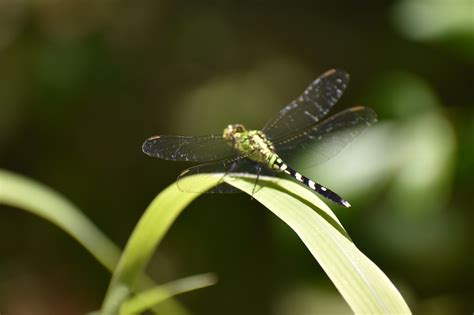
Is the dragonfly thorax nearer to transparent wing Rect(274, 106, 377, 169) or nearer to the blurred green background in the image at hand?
transparent wing Rect(274, 106, 377, 169)

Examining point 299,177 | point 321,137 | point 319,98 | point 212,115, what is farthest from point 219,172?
point 212,115

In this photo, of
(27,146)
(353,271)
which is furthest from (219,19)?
(353,271)

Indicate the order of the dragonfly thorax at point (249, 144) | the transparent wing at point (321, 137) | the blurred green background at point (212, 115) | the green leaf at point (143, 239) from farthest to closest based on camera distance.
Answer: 1. the blurred green background at point (212, 115)
2. the transparent wing at point (321, 137)
3. the dragonfly thorax at point (249, 144)
4. the green leaf at point (143, 239)

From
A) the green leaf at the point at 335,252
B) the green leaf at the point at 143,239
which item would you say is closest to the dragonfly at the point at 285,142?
the green leaf at the point at 143,239

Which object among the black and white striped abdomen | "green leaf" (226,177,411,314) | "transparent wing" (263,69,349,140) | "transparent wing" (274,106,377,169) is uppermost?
"transparent wing" (263,69,349,140)

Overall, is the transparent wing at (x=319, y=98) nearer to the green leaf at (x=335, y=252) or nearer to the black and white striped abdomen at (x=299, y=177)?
the black and white striped abdomen at (x=299, y=177)

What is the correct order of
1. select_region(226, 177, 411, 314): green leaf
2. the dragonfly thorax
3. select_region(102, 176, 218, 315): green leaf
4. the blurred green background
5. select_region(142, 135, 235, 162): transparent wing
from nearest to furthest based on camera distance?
select_region(226, 177, 411, 314): green leaf, select_region(102, 176, 218, 315): green leaf, select_region(142, 135, 235, 162): transparent wing, the dragonfly thorax, the blurred green background

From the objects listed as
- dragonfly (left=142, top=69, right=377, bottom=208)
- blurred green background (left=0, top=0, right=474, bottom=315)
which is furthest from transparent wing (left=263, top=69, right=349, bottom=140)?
blurred green background (left=0, top=0, right=474, bottom=315)

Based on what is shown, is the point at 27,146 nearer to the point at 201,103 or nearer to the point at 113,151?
the point at 113,151
